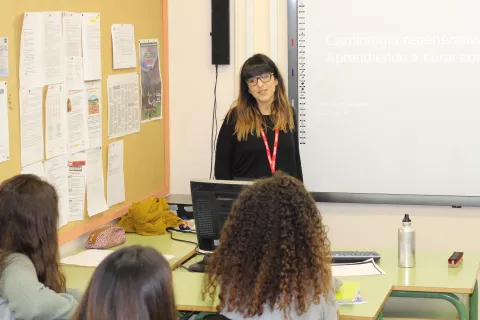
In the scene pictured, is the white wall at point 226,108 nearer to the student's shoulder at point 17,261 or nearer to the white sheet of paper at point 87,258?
the white sheet of paper at point 87,258

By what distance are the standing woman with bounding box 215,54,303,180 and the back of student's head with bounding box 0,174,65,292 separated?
5.57ft

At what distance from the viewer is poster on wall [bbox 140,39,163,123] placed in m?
4.68

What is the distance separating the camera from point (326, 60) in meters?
4.81

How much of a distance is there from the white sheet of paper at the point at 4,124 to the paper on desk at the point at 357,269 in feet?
4.74

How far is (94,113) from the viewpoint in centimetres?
404

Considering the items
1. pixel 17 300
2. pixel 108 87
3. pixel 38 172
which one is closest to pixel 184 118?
pixel 108 87

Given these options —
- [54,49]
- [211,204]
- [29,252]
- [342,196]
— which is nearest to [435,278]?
[211,204]

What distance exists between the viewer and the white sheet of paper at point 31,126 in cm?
338

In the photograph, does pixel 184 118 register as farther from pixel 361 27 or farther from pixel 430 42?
pixel 430 42

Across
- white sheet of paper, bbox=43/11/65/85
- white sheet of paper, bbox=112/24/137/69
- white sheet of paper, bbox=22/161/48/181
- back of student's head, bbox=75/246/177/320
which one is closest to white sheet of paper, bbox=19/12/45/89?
white sheet of paper, bbox=43/11/65/85

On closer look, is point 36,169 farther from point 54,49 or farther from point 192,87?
point 192,87

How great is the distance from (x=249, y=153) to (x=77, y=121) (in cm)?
91

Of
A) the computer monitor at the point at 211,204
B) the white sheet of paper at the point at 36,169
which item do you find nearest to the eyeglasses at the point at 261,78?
the computer monitor at the point at 211,204

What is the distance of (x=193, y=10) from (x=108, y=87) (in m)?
1.07
